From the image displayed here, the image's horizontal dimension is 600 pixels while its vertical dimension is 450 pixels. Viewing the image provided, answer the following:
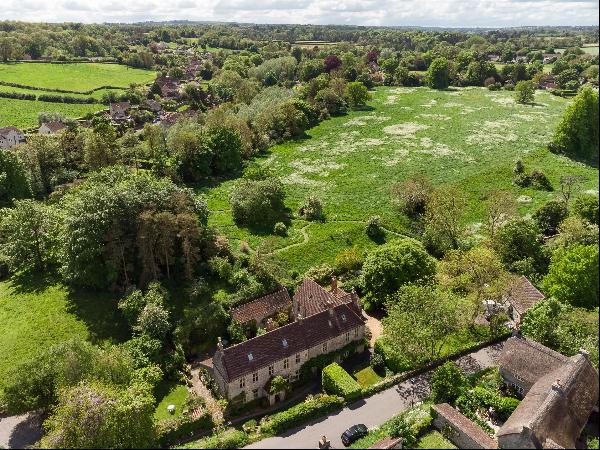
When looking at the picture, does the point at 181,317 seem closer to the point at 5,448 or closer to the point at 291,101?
the point at 5,448

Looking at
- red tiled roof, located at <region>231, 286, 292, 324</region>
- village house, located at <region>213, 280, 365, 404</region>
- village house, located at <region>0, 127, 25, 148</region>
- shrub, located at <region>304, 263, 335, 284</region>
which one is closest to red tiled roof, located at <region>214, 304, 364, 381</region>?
village house, located at <region>213, 280, 365, 404</region>

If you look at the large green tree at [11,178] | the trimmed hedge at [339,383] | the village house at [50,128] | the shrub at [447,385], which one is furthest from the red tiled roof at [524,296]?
the village house at [50,128]

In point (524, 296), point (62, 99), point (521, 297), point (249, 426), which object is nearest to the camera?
point (249, 426)

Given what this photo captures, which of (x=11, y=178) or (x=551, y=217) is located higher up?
(x=11, y=178)

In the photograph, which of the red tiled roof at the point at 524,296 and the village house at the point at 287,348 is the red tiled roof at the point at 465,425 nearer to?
the village house at the point at 287,348

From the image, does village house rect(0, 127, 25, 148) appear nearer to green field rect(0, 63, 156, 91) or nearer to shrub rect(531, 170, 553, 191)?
green field rect(0, 63, 156, 91)

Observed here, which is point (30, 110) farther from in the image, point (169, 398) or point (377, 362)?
point (377, 362)

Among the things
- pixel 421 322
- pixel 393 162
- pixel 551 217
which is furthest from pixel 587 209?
pixel 393 162
